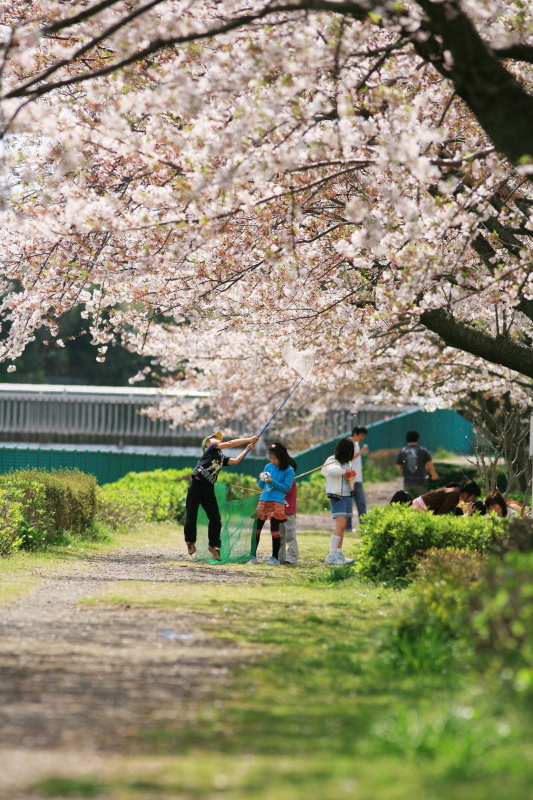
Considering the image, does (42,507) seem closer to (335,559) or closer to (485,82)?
(335,559)

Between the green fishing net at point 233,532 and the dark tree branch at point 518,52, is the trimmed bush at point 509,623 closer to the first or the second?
the dark tree branch at point 518,52

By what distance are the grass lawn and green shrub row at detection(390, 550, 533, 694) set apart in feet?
0.40

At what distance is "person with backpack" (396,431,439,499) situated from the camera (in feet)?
59.9

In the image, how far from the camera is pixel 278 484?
44.3 ft

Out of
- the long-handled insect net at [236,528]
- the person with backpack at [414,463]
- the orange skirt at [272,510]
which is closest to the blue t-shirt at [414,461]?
the person with backpack at [414,463]

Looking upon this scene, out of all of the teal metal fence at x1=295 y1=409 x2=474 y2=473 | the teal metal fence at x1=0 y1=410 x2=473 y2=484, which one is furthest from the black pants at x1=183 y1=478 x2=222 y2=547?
the teal metal fence at x1=295 y1=409 x2=474 y2=473

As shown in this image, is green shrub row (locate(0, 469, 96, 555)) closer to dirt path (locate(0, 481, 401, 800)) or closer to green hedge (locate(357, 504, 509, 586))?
dirt path (locate(0, 481, 401, 800))

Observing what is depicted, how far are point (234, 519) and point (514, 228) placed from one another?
5.33 meters

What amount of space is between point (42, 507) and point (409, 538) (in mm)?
5458

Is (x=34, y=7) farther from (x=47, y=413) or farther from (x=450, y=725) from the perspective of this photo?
(x=47, y=413)

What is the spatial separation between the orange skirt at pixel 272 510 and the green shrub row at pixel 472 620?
4.74m

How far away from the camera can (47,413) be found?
→ 108 feet

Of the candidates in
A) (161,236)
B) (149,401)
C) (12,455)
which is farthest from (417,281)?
(149,401)

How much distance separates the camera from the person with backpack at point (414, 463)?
18.3 metres
